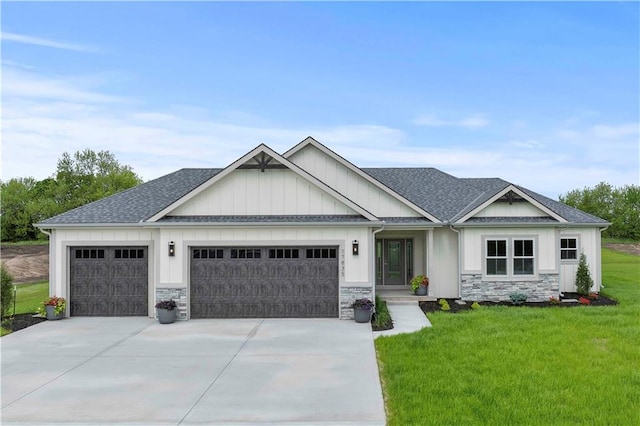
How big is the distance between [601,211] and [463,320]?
5334 centimetres

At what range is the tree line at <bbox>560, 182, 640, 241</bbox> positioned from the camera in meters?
55.0

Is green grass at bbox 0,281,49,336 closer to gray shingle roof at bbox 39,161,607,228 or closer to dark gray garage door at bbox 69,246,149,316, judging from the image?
dark gray garage door at bbox 69,246,149,316

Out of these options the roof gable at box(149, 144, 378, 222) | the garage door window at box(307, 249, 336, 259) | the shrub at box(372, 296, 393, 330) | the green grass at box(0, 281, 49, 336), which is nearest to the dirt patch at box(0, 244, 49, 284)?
the green grass at box(0, 281, 49, 336)

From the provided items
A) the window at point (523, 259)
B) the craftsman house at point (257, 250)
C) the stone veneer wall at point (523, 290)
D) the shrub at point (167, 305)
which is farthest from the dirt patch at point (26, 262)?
the window at point (523, 259)

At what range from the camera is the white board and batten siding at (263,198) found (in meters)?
14.9

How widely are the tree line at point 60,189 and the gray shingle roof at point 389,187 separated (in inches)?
1531

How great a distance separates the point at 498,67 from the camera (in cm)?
2275

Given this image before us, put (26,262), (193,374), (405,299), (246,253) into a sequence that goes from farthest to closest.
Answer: (26,262), (405,299), (246,253), (193,374)

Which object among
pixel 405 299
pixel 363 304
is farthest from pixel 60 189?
pixel 363 304

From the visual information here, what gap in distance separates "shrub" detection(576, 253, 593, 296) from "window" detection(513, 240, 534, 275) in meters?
2.59

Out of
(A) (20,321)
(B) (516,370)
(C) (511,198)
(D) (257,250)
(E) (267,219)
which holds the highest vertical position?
(C) (511,198)

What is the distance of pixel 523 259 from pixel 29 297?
2105cm

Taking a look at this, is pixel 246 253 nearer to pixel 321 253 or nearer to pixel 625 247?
pixel 321 253

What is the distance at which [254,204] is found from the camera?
14.9 m
